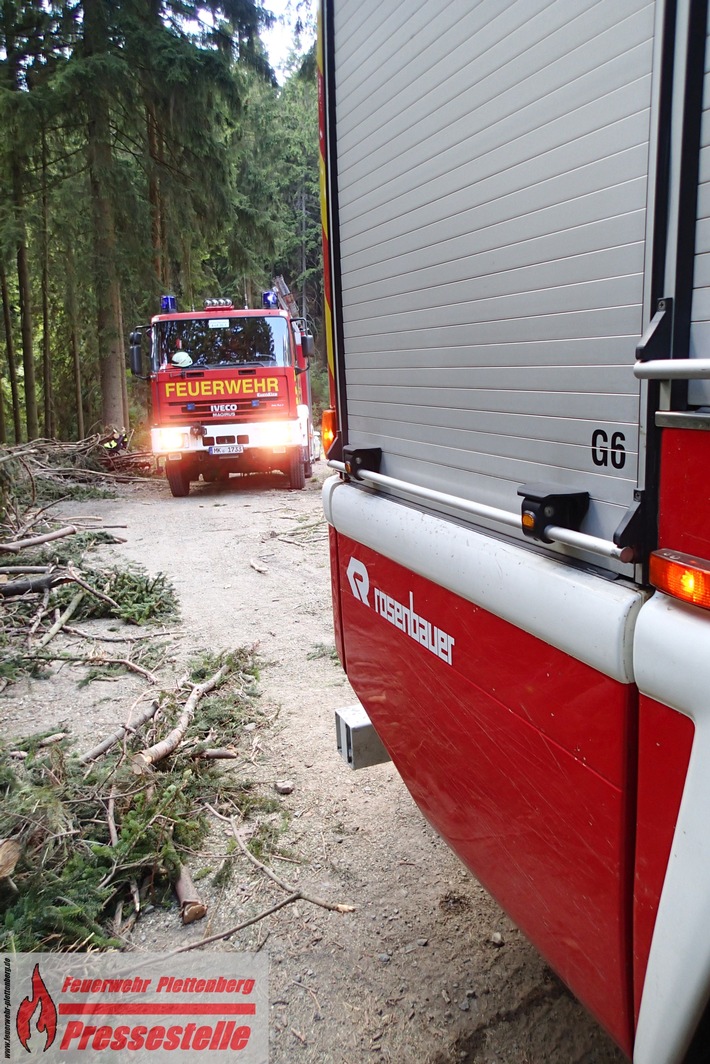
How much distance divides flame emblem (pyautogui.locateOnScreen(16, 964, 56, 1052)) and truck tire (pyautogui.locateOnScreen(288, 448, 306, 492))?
10784mm

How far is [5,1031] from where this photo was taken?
2461 mm

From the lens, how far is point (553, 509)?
142 cm

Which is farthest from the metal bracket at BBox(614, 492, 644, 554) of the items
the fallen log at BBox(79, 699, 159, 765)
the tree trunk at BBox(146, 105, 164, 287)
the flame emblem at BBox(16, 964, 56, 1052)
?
the tree trunk at BBox(146, 105, 164, 287)

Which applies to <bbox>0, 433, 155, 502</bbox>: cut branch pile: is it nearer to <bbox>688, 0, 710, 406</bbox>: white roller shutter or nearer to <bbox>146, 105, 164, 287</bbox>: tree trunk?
<bbox>146, 105, 164, 287</bbox>: tree trunk

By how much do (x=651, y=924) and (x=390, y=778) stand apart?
8.78 feet

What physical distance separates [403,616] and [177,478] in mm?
11264

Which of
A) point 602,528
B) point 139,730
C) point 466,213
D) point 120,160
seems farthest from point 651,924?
point 120,160

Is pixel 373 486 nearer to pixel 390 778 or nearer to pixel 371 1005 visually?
pixel 371 1005

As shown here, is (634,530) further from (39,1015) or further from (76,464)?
(76,464)

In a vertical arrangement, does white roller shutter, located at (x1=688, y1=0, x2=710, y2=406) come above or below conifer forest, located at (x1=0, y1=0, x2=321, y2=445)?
below

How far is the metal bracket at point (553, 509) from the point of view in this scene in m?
1.41

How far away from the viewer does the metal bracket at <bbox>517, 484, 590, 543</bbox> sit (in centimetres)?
141

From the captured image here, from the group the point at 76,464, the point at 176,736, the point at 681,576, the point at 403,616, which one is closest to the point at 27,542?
the point at 176,736

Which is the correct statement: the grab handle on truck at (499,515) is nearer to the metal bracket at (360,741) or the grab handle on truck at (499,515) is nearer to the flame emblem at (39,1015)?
the metal bracket at (360,741)
